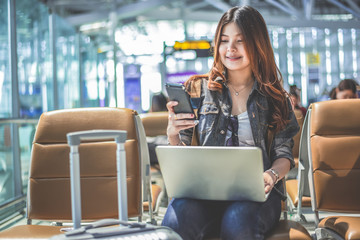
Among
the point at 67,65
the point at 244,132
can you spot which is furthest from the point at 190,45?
the point at 244,132

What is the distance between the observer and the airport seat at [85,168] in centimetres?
212

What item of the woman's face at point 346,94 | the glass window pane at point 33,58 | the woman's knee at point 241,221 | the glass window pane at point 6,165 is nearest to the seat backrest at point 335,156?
the woman's knee at point 241,221

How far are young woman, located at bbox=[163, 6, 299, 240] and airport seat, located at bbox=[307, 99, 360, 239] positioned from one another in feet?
1.28

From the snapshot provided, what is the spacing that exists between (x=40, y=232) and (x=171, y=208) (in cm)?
58

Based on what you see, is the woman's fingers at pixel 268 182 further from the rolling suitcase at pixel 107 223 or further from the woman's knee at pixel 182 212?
the rolling suitcase at pixel 107 223

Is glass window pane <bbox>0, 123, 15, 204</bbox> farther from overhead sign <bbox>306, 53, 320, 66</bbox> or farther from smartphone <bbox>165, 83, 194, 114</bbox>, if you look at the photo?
overhead sign <bbox>306, 53, 320, 66</bbox>

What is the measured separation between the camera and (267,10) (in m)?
20.8

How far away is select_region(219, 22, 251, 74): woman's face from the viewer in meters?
1.91

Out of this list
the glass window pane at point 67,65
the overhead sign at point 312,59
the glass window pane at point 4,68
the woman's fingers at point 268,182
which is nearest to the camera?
the woman's fingers at point 268,182

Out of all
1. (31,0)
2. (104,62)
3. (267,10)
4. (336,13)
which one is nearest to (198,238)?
(31,0)

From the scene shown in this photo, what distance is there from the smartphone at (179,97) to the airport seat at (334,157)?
87 centimetres

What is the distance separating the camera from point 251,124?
1.87 m

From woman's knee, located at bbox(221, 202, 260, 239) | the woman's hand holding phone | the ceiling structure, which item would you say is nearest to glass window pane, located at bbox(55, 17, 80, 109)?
the ceiling structure

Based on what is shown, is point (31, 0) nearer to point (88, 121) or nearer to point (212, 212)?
point (88, 121)
